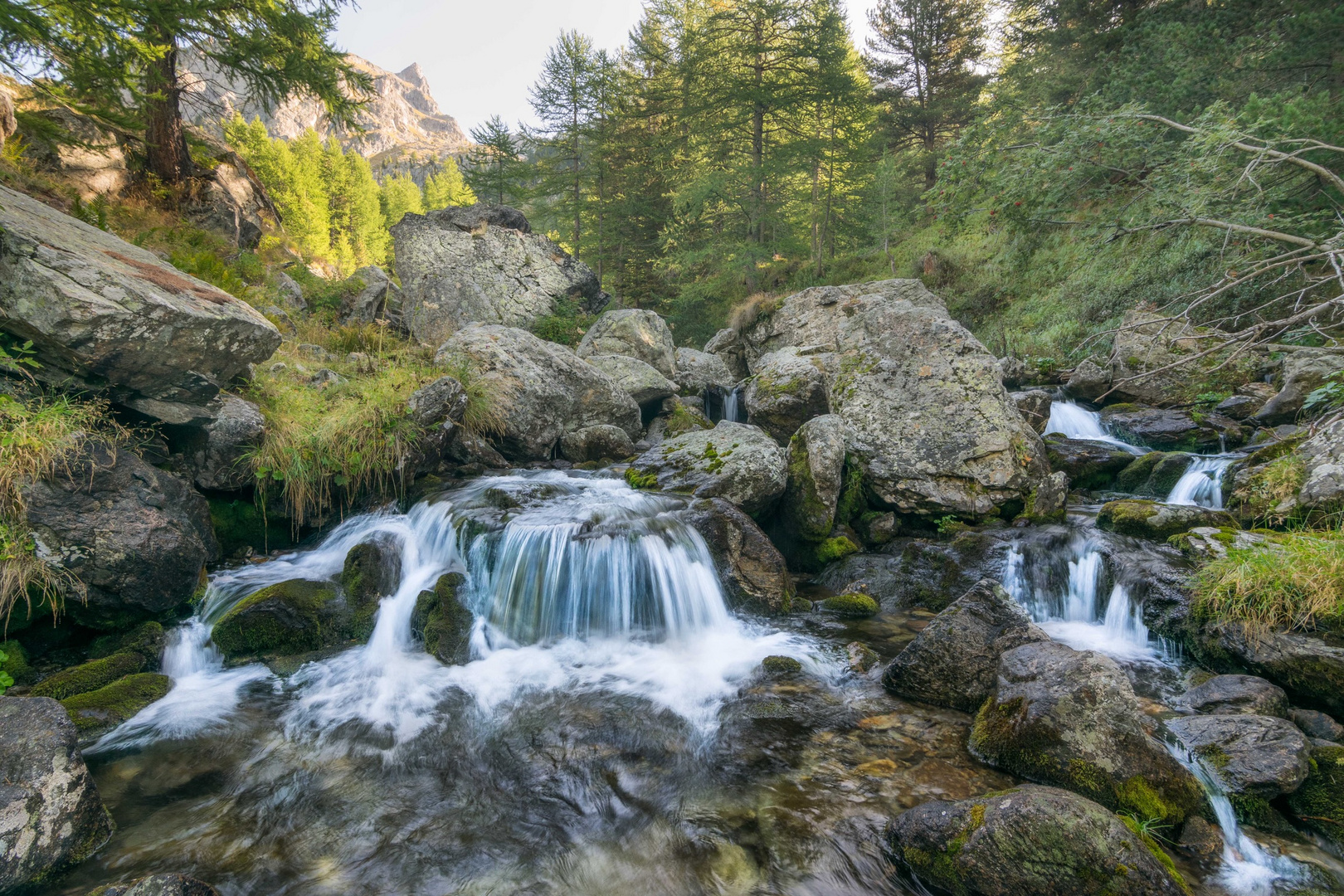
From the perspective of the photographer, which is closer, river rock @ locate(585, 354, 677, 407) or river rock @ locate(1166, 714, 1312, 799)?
river rock @ locate(1166, 714, 1312, 799)

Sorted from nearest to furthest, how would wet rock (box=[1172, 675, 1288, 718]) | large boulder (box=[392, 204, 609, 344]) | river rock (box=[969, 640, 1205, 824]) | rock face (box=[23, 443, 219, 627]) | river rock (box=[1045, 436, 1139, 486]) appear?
1. river rock (box=[969, 640, 1205, 824])
2. wet rock (box=[1172, 675, 1288, 718])
3. rock face (box=[23, 443, 219, 627])
4. river rock (box=[1045, 436, 1139, 486])
5. large boulder (box=[392, 204, 609, 344])

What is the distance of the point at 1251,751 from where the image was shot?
3.73 metres

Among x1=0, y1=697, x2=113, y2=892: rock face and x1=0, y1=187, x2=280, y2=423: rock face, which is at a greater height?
x1=0, y1=187, x2=280, y2=423: rock face

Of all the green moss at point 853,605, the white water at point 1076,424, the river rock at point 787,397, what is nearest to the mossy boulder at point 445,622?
the green moss at point 853,605

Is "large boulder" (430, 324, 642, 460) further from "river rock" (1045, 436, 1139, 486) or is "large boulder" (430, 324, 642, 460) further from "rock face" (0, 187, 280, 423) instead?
"river rock" (1045, 436, 1139, 486)

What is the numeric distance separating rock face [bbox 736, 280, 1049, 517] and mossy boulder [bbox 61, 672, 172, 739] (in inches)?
326

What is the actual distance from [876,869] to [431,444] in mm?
7497

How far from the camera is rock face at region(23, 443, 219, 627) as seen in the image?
4.91 meters

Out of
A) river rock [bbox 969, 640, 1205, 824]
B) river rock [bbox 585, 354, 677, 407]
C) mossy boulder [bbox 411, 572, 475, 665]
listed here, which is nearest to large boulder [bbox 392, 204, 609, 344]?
river rock [bbox 585, 354, 677, 407]

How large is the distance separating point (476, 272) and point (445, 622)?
1276 cm

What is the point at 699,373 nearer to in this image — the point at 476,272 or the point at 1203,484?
the point at 476,272

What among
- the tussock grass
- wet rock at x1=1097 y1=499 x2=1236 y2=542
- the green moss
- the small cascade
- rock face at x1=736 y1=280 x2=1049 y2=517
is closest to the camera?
the tussock grass

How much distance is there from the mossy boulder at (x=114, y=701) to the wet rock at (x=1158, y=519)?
9967mm

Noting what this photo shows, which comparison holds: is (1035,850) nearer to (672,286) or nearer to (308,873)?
(308,873)
